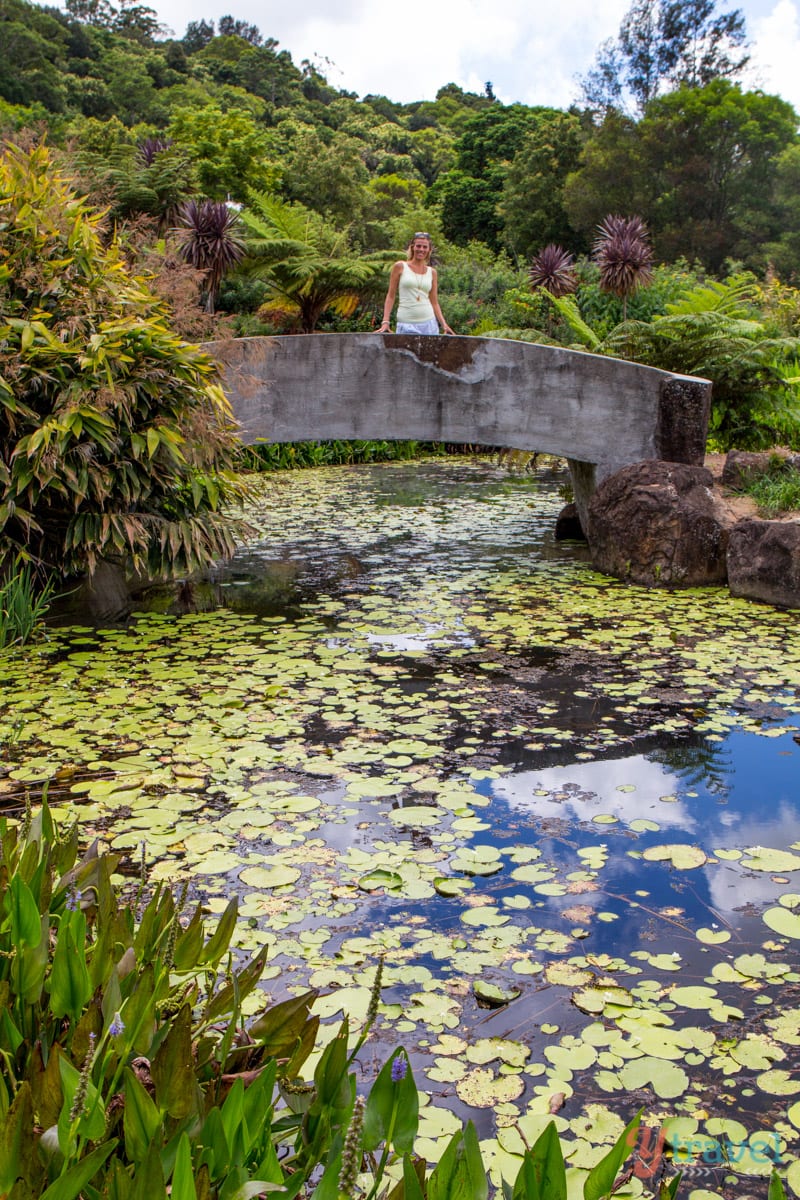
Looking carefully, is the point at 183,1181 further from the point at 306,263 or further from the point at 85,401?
the point at 306,263

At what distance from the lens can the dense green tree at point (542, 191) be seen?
3228cm

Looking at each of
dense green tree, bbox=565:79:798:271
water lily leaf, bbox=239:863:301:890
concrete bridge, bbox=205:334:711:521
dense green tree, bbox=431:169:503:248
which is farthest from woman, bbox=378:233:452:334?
dense green tree, bbox=431:169:503:248

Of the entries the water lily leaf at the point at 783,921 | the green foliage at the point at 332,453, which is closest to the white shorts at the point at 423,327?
the green foliage at the point at 332,453

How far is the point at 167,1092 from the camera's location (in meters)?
1.45

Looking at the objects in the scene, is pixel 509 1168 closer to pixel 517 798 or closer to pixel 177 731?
pixel 517 798

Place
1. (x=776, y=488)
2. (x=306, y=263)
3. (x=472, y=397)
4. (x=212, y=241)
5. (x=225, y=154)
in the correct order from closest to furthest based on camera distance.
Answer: (x=776, y=488) → (x=472, y=397) → (x=212, y=241) → (x=306, y=263) → (x=225, y=154)

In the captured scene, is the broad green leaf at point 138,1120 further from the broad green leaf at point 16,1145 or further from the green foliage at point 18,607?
the green foliage at point 18,607

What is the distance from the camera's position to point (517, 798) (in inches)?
142

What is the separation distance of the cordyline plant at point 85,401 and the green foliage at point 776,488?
3598 millimetres

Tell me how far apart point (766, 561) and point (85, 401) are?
398 cm

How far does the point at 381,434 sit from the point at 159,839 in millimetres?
4893

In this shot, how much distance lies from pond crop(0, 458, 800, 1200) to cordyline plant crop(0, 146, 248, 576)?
58 centimetres

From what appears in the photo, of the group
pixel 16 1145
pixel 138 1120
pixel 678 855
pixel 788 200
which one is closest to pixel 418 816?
pixel 678 855

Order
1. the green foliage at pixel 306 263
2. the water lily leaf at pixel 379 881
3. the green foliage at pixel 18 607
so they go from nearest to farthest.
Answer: the water lily leaf at pixel 379 881
the green foliage at pixel 18 607
the green foliage at pixel 306 263
